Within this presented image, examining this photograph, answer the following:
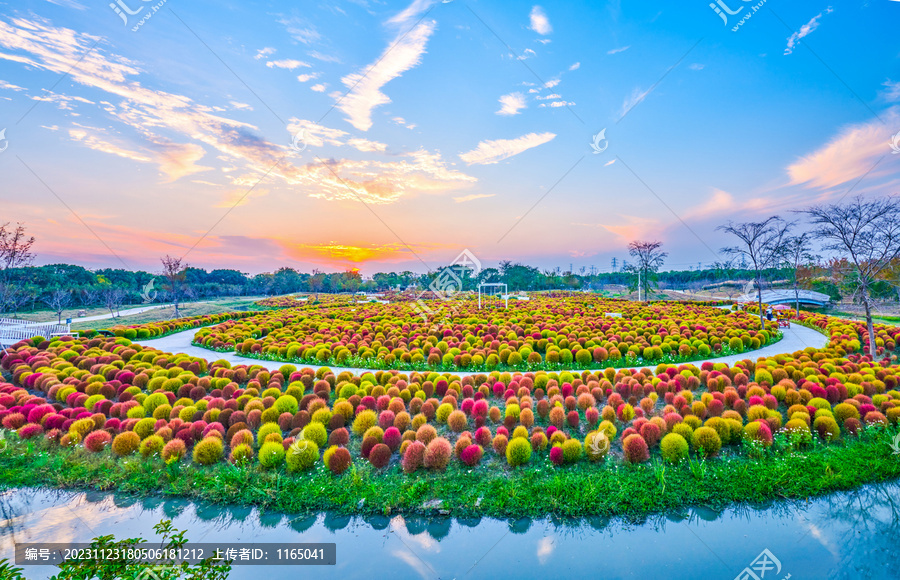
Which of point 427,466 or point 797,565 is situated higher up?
point 427,466

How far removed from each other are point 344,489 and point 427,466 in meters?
1.62

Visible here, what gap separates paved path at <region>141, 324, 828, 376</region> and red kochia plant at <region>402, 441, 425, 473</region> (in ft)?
22.9

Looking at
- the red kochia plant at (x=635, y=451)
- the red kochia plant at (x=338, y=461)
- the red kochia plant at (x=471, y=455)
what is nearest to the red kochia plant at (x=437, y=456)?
the red kochia plant at (x=471, y=455)

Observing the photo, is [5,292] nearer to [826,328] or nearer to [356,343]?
[356,343]

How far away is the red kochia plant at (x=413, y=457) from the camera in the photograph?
7.45 m

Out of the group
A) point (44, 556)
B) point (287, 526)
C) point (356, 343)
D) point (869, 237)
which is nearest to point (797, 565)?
point (287, 526)

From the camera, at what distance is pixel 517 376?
12312mm

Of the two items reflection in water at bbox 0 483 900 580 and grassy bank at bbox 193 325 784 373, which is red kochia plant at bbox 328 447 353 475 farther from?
grassy bank at bbox 193 325 784 373

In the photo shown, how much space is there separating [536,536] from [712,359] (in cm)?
1441

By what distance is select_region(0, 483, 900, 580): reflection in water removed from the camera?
17.8 ft

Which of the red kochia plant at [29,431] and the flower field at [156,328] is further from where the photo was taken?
the flower field at [156,328]

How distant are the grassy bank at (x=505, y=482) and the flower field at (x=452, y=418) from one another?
14cm

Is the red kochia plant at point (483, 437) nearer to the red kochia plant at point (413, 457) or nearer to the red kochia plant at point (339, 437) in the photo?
the red kochia plant at point (413, 457)

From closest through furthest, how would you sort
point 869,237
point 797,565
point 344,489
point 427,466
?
point 797,565, point 344,489, point 427,466, point 869,237
